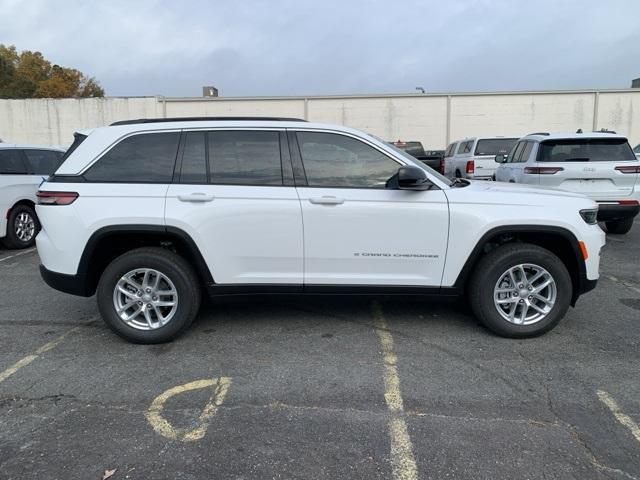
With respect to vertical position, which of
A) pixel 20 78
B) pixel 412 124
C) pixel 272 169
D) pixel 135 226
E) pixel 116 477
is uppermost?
→ pixel 20 78

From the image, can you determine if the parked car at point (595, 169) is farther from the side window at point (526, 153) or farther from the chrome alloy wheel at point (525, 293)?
the chrome alloy wheel at point (525, 293)

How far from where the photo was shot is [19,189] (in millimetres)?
8688

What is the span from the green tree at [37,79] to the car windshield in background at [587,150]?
61004 mm

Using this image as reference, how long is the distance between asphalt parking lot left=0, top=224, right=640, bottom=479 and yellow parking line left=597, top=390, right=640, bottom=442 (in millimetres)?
12

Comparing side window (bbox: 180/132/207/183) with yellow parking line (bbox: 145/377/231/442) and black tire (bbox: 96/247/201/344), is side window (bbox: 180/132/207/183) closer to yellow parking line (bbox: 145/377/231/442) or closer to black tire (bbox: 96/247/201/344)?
black tire (bbox: 96/247/201/344)

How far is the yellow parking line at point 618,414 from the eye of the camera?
313cm

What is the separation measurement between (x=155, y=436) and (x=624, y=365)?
3453mm

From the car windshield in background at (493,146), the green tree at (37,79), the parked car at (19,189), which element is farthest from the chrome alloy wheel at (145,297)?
the green tree at (37,79)

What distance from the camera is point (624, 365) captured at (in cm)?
404

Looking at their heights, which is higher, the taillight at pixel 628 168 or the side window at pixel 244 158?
the side window at pixel 244 158

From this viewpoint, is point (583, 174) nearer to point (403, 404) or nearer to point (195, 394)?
point (403, 404)

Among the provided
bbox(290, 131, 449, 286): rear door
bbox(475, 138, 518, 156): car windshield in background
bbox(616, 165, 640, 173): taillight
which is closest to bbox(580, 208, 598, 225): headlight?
bbox(290, 131, 449, 286): rear door

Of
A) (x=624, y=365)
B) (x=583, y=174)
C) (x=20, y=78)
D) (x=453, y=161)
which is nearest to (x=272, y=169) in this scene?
(x=624, y=365)

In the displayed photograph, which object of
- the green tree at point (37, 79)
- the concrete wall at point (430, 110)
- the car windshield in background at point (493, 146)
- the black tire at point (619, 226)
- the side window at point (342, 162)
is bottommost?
the black tire at point (619, 226)
